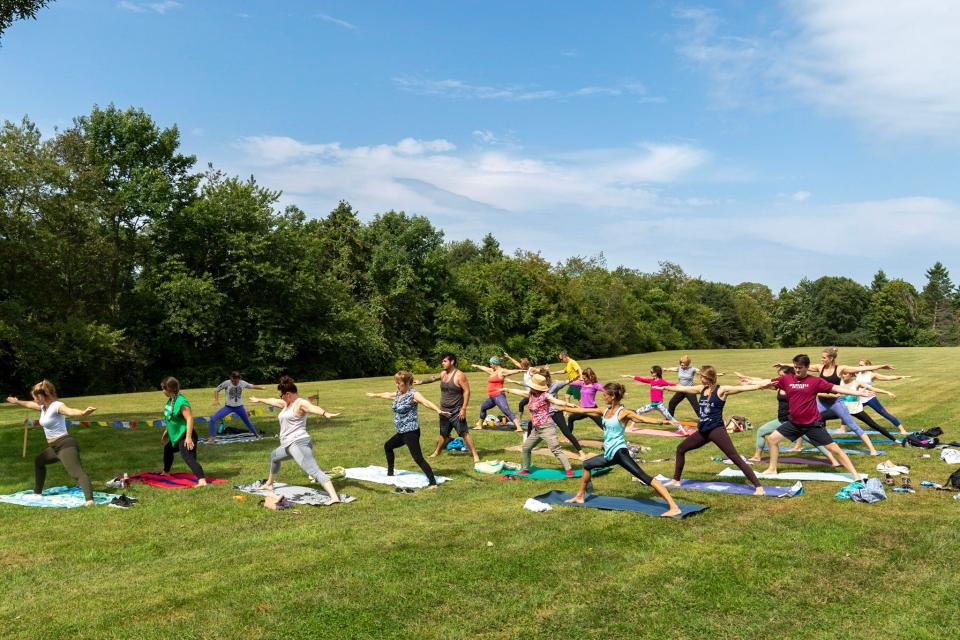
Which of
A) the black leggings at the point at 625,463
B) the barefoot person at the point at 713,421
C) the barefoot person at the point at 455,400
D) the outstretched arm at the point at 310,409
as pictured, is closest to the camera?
the black leggings at the point at 625,463

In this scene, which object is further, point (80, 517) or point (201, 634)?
point (80, 517)

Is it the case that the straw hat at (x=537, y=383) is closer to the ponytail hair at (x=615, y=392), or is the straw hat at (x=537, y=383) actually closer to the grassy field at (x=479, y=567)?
the grassy field at (x=479, y=567)

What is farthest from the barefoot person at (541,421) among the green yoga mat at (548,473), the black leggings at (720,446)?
the black leggings at (720,446)

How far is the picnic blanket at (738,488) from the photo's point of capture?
34.7 feet

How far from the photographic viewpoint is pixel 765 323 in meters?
115

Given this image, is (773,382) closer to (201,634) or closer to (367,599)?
(367,599)

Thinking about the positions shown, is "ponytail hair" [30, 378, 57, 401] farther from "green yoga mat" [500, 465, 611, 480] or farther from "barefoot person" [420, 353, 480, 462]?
"green yoga mat" [500, 465, 611, 480]

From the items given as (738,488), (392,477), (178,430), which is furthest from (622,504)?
(178,430)

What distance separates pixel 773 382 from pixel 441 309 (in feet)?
175

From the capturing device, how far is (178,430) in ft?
40.0

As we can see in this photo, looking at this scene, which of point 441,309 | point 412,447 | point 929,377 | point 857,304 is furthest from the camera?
point 857,304

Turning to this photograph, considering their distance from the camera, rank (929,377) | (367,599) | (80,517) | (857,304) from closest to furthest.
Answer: (367,599) → (80,517) → (929,377) → (857,304)

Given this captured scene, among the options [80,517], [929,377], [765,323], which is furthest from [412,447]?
[765,323]

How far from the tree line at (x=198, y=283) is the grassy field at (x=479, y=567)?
104ft
